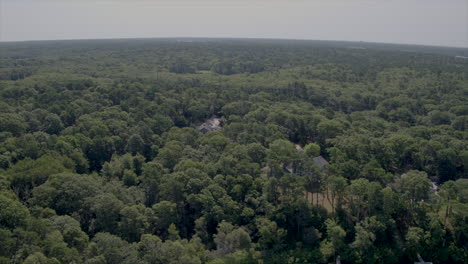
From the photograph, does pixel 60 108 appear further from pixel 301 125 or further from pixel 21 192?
pixel 301 125

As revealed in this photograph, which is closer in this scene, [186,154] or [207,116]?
[186,154]

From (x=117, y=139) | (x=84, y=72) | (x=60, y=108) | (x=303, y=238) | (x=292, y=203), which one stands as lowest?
(x=303, y=238)

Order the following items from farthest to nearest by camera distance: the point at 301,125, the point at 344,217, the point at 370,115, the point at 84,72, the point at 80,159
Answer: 1. the point at 84,72
2. the point at 370,115
3. the point at 301,125
4. the point at 80,159
5. the point at 344,217

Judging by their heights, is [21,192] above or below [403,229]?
above

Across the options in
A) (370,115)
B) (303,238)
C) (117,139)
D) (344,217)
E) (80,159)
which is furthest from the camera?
(370,115)

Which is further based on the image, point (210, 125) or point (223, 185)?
point (210, 125)

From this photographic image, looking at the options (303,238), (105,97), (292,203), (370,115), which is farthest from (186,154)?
(370,115)

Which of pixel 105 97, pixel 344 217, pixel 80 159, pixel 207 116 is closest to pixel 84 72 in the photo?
pixel 105 97

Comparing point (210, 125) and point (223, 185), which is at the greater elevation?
point (210, 125)

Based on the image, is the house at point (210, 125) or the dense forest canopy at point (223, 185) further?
the house at point (210, 125)

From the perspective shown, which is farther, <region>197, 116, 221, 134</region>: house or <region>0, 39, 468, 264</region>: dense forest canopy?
<region>197, 116, 221, 134</region>: house
